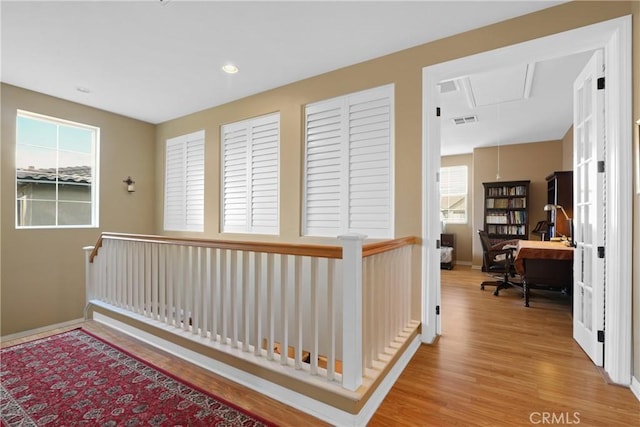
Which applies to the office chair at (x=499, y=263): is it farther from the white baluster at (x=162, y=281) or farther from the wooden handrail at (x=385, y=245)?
the white baluster at (x=162, y=281)

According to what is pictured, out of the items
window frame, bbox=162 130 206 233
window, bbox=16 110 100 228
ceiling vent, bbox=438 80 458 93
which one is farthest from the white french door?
window, bbox=16 110 100 228

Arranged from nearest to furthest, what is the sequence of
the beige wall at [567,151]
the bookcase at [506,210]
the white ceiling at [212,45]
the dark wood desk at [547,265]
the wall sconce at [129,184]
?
the white ceiling at [212,45] < the dark wood desk at [547,265] < the wall sconce at [129,184] < the beige wall at [567,151] < the bookcase at [506,210]

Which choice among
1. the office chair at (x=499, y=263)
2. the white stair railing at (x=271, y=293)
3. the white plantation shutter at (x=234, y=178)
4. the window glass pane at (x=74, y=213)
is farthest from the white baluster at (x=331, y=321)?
the window glass pane at (x=74, y=213)

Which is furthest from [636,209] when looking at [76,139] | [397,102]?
[76,139]

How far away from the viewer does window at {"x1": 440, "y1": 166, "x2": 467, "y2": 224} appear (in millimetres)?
7578

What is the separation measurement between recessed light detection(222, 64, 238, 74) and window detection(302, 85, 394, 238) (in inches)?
34.9

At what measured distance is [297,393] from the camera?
1885 millimetres

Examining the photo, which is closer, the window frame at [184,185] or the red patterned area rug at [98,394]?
the red patterned area rug at [98,394]

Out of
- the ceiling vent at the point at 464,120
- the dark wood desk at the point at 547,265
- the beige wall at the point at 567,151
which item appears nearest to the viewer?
the dark wood desk at the point at 547,265

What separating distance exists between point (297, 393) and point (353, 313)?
674 millimetres

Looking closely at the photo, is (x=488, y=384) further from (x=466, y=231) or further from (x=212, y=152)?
(x=466, y=231)

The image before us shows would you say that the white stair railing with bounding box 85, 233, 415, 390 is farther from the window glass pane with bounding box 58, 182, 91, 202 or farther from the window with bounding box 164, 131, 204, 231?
the window with bounding box 164, 131, 204, 231

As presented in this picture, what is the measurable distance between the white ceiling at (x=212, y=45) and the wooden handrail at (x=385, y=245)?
1.80 m

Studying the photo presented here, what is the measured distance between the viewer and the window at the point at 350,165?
2.98 meters
